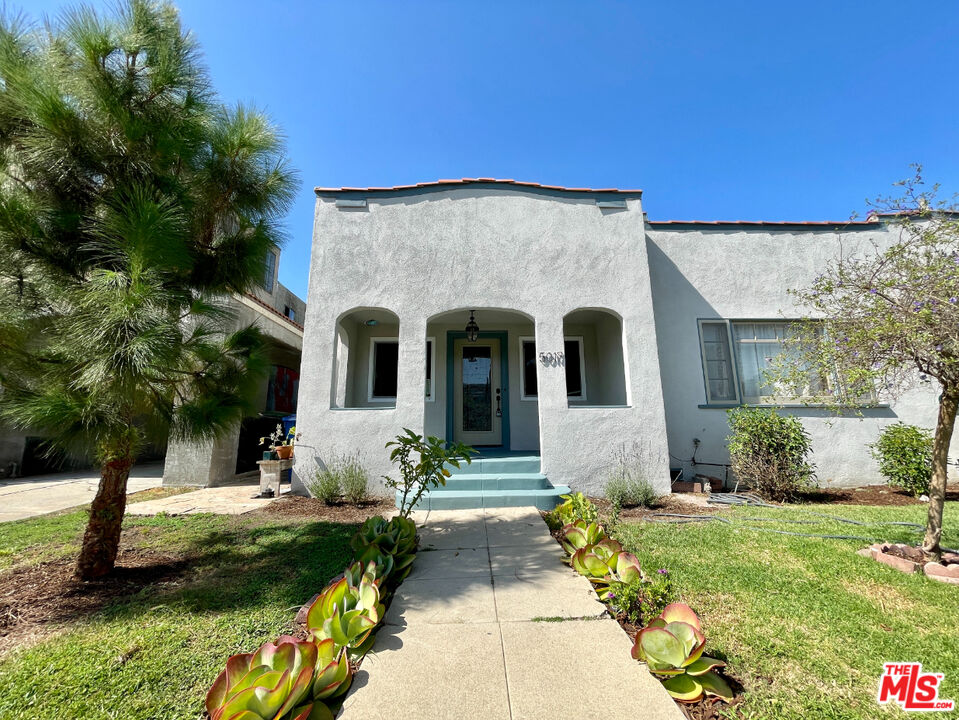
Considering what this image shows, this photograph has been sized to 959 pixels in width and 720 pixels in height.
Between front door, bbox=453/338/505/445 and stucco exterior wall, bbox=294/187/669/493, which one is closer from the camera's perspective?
stucco exterior wall, bbox=294/187/669/493

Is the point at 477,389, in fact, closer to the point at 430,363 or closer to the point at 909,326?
the point at 430,363

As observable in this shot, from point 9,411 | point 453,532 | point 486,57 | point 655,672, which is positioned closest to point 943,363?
point 655,672

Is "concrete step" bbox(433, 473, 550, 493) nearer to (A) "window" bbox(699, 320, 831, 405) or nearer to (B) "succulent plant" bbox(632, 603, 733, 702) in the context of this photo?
(B) "succulent plant" bbox(632, 603, 733, 702)

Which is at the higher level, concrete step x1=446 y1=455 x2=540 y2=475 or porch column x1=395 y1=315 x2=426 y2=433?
porch column x1=395 y1=315 x2=426 y2=433

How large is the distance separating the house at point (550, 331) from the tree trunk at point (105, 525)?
294cm

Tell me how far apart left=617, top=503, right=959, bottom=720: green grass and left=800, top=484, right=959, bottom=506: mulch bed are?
1902mm

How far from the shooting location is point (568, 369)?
8906 millimetres

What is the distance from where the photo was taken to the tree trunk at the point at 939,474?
343cm

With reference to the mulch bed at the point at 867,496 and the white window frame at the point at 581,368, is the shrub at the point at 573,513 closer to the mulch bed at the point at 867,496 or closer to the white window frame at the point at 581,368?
the white window frame at the point at 581,368

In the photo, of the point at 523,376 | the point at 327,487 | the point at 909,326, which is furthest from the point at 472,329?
the point at 909,326

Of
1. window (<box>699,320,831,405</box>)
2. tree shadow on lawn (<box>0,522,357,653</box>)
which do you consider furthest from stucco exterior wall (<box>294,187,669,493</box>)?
tree shadow on lawn (<box>0,522,357,653</box>)

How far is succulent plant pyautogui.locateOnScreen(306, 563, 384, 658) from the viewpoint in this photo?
2.26 metres

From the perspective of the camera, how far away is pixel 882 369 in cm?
359

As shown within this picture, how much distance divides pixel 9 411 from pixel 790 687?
5.20 metres
